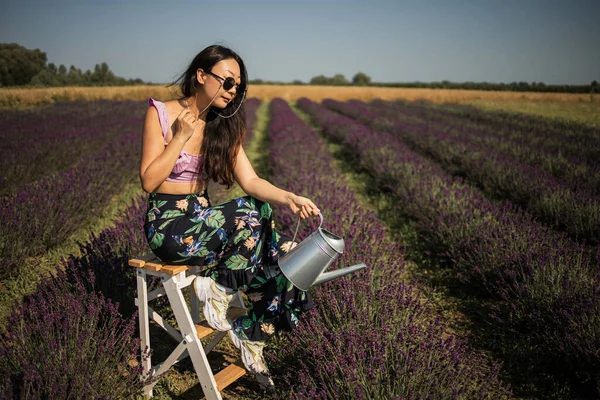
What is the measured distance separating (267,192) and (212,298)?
0.55 metres

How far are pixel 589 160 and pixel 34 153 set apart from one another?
28.6 ft

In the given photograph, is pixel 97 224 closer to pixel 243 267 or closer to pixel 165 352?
pixel 165 352

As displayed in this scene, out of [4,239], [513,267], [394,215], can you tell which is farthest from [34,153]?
[513,267]

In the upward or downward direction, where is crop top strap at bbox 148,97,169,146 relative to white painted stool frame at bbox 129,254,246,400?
upward

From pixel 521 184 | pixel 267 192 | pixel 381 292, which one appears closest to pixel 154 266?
pixel 267 192

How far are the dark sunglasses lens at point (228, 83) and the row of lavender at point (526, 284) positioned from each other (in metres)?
1.95

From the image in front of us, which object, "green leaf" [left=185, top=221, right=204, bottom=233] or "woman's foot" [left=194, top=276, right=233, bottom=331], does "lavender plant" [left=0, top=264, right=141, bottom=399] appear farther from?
"green leaf" [left=185, top=221, right=204, bottom=233]

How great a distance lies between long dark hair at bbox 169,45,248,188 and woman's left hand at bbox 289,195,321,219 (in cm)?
47

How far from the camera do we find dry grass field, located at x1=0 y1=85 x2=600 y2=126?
17.8m

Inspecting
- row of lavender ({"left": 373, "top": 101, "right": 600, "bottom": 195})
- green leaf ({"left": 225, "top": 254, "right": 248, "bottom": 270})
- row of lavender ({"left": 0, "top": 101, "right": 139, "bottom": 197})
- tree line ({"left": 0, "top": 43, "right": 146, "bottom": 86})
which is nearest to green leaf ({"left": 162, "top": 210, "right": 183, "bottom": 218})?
green leaf ({"left": 225, "top": 254, "right": 248, "bottom": 270})

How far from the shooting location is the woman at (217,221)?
5.45 ft

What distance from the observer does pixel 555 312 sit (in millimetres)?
2104

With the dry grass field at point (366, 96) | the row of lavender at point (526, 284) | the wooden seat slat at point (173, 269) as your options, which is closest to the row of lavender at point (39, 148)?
the wooden seat slat at point (173, 269)

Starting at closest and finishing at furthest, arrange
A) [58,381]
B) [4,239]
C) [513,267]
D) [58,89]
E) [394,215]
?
[58,381] → [513,267] → [4,239] → [394,215] → [58,89]
